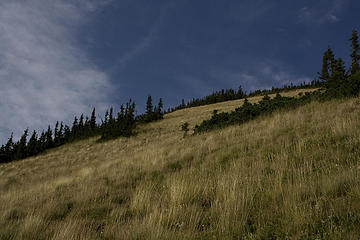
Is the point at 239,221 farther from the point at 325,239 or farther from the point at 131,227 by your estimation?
the point at 131,227


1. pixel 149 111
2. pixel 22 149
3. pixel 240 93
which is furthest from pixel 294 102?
pixel 240 93

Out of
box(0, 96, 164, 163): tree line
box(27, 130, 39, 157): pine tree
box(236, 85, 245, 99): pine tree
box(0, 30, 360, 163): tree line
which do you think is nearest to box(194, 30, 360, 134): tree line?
box(0, 30, 360, 163): tree line

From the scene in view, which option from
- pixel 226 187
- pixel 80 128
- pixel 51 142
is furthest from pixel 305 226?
pixel 80 128

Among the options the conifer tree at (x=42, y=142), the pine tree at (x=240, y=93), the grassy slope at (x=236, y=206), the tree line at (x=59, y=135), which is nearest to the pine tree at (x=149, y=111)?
the tree line at (x=59, y=135)

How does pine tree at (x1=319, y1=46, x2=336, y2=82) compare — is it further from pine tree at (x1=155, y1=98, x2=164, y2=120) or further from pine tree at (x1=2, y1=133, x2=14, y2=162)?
pine tree at (x1=2, y1=133, x2=14, y2=162)

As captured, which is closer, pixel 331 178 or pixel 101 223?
pixel 331 178

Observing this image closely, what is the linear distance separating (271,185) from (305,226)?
3.38 ft

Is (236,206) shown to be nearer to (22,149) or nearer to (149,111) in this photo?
(149,111)

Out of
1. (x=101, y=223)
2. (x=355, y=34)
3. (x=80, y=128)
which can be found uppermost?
(x=355, y=34)

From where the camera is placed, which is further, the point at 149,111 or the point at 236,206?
the point at 149,111

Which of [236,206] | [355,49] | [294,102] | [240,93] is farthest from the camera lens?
[240,93]

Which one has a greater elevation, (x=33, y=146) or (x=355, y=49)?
(x=355, y=49)

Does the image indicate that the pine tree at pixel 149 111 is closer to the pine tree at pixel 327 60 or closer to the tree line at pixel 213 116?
the tree line at pixel 213 116

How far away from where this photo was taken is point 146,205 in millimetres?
3365
